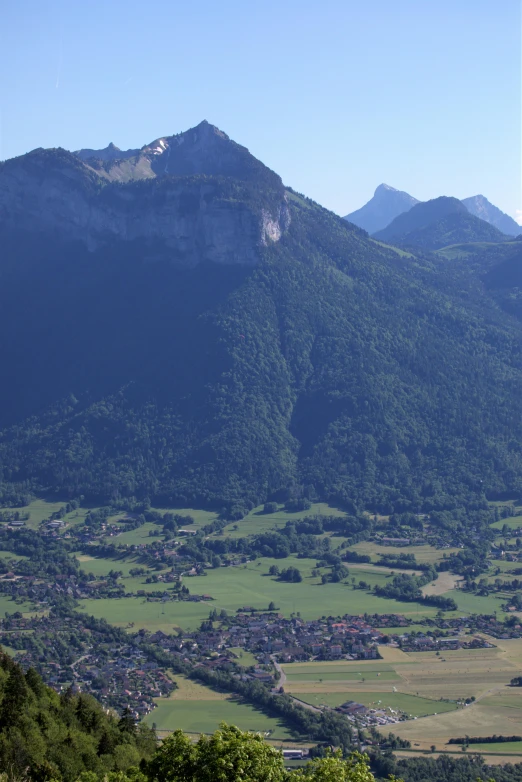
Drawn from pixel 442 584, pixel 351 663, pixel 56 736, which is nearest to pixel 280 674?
pixel 351 663

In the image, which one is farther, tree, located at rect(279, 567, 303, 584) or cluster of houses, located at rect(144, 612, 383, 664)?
tree, located at rect(279, 567, 303, 584)

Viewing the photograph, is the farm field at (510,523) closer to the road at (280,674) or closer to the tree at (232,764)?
the road at (280,674)

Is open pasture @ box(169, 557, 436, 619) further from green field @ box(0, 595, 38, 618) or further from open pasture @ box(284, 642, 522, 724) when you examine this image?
green field @ box(0, 595, 38, 618)

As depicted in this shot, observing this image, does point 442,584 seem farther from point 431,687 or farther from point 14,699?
point 14,699

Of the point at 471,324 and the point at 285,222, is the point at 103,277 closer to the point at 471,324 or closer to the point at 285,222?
the point at 285,222

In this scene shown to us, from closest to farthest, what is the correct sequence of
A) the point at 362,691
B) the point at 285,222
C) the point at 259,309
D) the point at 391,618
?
the point at 362,691, the point at 391,618, the point at 259,309, the point at 285,222

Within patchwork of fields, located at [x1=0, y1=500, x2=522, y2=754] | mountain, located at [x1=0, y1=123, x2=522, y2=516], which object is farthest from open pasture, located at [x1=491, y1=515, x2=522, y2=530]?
patchwork of fields, located at [x1=0, y1=500, x2=522, y2=754]

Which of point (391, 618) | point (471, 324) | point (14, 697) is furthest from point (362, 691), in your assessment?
point (471, 324)
